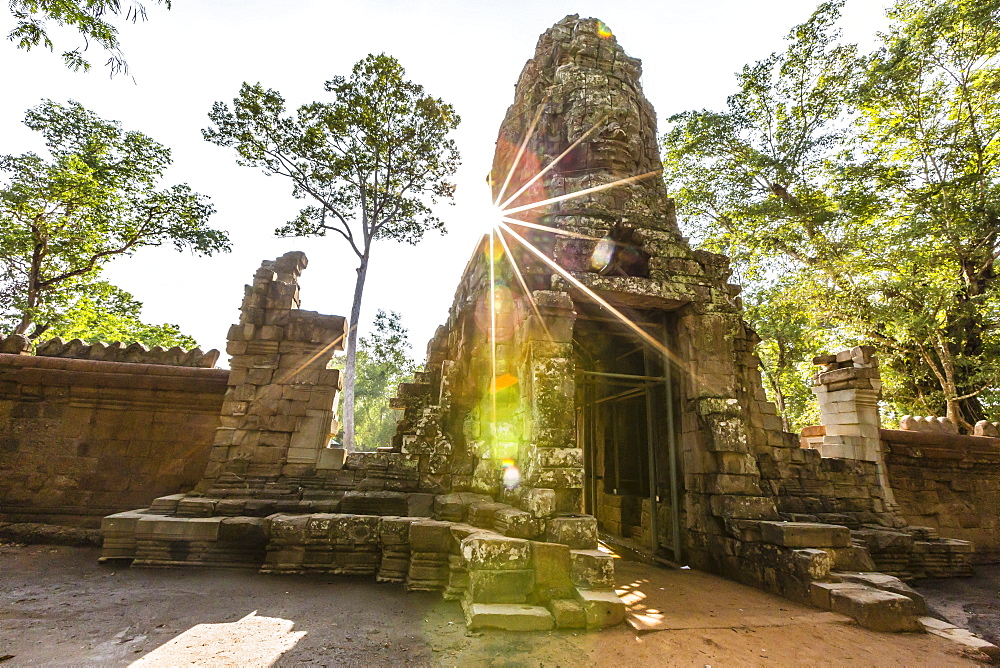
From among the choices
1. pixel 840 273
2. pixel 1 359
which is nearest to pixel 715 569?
pixel 1 359

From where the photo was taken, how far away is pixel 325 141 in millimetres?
17172

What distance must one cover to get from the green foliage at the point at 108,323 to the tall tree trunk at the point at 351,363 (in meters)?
A: 6.56

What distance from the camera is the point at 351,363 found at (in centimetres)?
1605

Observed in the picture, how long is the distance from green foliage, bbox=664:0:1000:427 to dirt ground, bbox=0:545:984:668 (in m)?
11.8

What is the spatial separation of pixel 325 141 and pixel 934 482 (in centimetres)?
2033

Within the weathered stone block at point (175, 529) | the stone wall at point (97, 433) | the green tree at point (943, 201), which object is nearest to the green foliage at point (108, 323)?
the stone wall at point (97, 433)

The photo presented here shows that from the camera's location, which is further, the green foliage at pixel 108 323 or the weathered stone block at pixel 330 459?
the green foliage at pixel 108 323

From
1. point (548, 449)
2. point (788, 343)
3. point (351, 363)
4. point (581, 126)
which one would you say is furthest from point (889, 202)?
point (351, 363)

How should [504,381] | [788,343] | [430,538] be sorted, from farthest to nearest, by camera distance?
1. [788,343]
2. [504,381]
3. [430,538]

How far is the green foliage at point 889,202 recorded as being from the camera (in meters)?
11.5

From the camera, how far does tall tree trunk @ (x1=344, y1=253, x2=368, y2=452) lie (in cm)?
1486

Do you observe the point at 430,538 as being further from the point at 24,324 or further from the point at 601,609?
the point at 24,324

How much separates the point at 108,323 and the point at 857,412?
23.7 m

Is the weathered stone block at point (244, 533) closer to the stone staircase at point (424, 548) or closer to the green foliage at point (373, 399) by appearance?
the stone staircase at point (424, 548)
